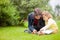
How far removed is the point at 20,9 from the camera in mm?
2047

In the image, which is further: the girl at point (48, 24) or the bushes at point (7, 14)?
the bushes at point (7, 14)

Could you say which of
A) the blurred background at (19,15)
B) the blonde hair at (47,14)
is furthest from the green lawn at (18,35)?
the blonde hair at (47,14)

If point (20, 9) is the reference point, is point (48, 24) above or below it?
below

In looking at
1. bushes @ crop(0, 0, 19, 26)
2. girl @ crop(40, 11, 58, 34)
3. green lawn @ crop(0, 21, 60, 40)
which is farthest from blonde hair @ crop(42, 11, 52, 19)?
bushes @ crop(0, 0, 19, 26)

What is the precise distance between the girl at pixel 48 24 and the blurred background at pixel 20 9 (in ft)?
0.15

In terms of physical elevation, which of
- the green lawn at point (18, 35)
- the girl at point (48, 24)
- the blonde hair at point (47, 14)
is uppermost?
the blonde hair at point (47, 14)

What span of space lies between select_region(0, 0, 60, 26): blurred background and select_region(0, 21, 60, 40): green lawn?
57 mm

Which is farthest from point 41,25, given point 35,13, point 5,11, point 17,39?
point 5,11

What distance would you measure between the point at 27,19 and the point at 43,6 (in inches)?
8.6

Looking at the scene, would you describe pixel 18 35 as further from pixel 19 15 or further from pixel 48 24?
pixel 48 24

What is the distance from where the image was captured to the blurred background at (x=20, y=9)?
201 centimetres

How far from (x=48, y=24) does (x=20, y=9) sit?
13.6 inches

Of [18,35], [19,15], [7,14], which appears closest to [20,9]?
[19,15]

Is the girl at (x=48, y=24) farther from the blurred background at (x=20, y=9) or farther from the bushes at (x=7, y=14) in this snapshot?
the bushes at (x=7, y=14)
